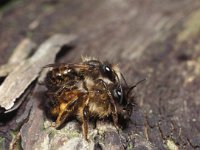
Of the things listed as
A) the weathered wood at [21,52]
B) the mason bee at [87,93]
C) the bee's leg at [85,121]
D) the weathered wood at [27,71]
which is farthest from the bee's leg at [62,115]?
the weathered wood at [21,52]

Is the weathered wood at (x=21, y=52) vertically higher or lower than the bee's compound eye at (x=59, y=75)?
lower

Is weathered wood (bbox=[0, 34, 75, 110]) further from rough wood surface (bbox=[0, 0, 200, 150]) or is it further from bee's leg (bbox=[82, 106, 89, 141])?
bee's leg (bbox=[82, 106, 89, 141])

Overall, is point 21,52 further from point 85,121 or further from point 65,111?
point 85,121

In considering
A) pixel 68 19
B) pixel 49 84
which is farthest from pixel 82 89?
A: pixel 68 19

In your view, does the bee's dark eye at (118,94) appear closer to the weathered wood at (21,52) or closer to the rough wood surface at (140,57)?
the rough wood surface at (140,57)

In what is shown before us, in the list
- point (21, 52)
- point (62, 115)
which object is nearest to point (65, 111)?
point (62, 115)

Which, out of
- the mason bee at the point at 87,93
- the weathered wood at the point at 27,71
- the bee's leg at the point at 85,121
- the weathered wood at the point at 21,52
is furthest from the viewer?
the weathered wood at the point at 21,52
